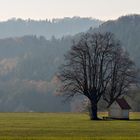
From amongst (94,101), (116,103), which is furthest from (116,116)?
(94,101)

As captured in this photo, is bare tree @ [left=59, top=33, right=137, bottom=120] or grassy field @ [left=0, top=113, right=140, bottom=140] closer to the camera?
grassy field @ [left=0, top=113, right=140, bottom=140]

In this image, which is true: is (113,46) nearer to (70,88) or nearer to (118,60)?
(118,60)

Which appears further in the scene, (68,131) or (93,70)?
(93,70)

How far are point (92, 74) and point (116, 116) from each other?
466 inches

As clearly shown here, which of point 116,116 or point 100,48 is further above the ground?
point 100,48

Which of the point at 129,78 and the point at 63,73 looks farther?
the point at 129,78

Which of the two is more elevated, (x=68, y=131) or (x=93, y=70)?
(x=93, y=70)

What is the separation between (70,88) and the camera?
9544cm

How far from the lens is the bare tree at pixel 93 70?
95875 millimetres

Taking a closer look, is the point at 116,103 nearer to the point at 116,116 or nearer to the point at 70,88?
the point at 116,116

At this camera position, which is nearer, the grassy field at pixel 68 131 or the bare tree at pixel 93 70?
the grassy field at pixel 68 131

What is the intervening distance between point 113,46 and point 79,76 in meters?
8.58

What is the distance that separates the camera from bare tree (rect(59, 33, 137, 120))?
95.9 meters

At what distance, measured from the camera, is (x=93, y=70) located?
327 ft
